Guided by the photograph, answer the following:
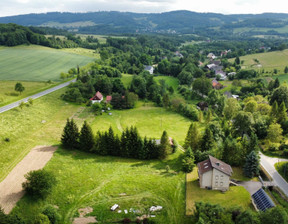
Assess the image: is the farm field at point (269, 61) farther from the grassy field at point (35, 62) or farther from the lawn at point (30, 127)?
the lawn at point (30, 127)

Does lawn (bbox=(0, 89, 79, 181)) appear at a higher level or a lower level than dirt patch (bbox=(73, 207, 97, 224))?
higher

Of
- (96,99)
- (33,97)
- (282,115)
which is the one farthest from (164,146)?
(33,97)

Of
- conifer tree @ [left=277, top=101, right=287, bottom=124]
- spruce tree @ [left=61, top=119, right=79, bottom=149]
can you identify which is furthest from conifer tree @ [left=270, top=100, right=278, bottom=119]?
spruce tree @ [left=61, top=119, right=79, bottom=149]

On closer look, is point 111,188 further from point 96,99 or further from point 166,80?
point 166,80

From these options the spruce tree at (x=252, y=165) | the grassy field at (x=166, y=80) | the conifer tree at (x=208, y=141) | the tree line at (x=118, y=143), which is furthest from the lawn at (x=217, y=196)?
the grassy field at (x=166, y=80)

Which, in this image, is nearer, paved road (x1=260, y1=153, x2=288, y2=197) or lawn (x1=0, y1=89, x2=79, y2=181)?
paved road (x1=260, y1=153, x2=288, y2=197)

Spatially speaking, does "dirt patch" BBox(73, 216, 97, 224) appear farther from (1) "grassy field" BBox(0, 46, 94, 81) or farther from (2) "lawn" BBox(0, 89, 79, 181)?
(1) "grassy field" BBox(0, 46, 94, 81)
